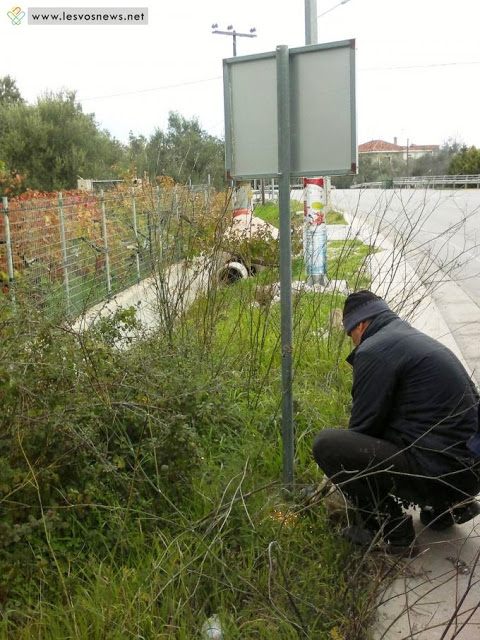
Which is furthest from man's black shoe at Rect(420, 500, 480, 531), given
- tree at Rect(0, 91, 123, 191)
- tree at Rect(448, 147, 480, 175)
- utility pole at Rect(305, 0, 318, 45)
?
tree at Rect(448, 147, 480, 175)

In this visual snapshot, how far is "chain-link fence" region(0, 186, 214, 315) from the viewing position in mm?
5246

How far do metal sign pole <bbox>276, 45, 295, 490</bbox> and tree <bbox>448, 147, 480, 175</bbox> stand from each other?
40523 mm

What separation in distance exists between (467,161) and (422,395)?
157 feet

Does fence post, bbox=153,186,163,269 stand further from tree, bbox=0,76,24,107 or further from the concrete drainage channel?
tree, bbox=0,76,24,107

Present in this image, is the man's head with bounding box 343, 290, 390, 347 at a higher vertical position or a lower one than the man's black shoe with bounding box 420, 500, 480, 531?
higher

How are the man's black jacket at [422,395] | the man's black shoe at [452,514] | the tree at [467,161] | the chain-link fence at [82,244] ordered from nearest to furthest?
the man's black jacket at [422,395] < the man's black shoe at [452,514] < the chain-link fence at [82,244] < the tree at [467,161]

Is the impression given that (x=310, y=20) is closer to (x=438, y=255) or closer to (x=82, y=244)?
(x=438, y=255)

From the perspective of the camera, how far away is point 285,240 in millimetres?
4176

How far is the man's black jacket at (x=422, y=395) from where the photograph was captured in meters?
3.96

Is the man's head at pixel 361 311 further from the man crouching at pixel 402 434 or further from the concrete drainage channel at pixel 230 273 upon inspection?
the concrete drainage channel at pixel 230 273

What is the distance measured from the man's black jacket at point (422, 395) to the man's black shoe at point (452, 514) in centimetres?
39

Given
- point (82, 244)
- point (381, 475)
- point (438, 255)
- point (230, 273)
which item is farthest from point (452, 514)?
point (438, 255)

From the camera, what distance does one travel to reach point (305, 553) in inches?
152

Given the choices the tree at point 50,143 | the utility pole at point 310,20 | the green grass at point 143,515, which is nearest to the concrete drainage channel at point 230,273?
the green grass at point 143,515
